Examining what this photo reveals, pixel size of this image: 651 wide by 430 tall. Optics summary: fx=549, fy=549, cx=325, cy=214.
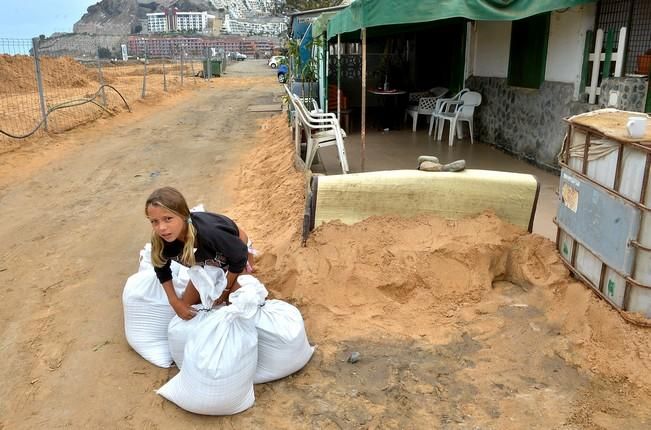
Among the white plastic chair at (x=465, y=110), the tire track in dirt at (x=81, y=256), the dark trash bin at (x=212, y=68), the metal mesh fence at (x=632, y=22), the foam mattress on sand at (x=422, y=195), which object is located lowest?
the tire track in dirt at (x=81, y=256)

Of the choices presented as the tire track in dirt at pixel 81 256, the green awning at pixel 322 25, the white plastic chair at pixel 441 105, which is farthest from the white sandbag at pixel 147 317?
the white plastic chair at pixel 441 105

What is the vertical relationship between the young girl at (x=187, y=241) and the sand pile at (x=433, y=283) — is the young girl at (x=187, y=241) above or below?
above

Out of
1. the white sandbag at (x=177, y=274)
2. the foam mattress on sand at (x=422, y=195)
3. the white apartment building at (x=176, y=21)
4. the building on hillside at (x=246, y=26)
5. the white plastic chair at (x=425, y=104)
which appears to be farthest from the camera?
the white apartment building at (x=176, y=21)

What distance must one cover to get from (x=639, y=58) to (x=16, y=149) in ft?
32.8

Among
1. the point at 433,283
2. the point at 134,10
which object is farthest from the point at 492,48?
the point at 134,10

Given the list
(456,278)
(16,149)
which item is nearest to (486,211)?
(456,278)

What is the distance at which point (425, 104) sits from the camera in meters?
9.64

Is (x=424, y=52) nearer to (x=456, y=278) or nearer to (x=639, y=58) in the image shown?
(x=639, y=58)

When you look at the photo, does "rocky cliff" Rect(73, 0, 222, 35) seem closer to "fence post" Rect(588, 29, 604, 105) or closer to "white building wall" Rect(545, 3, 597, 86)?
"white building wall" Rect(545, 3, 597, 86)

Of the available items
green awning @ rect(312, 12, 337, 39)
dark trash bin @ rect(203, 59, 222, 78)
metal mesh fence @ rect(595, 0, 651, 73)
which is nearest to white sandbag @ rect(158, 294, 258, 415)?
metal mesh fence @ rect(595, 0, 651, 73)

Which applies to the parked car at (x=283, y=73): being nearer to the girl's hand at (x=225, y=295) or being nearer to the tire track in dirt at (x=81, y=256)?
the tire track in dirt at (x=81, y=256)

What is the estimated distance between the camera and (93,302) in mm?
4223

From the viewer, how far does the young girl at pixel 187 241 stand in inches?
114

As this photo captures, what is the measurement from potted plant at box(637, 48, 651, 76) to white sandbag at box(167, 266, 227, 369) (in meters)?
4.64
